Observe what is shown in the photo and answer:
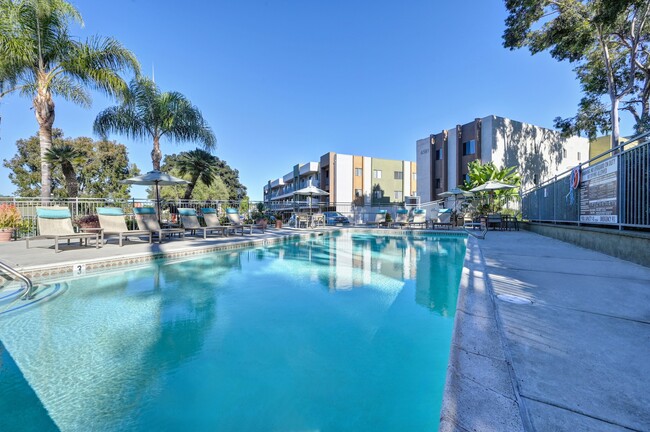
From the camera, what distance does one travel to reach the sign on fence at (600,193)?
18.6 ft

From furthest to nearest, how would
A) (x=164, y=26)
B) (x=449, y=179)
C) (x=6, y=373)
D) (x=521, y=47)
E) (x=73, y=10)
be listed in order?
1. (x=449, y=179)
2. (x=521, y=47)
3. (x=164, y=26)
4. (x=73, y=10)
5. (x=6, y=373)

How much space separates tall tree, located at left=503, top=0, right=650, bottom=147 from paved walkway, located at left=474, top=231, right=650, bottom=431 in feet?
37.1

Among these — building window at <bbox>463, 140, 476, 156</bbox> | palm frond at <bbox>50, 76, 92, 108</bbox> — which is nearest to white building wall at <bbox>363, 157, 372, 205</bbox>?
building window at <bbox>463, 140, 476, 156</bbox>

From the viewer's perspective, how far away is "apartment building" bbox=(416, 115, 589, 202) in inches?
917

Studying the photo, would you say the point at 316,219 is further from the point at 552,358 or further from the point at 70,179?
the point at 552,358

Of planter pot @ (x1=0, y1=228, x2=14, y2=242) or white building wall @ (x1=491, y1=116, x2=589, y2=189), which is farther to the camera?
white building wall @ (x1=491, y1=116, x2=589, y2=189)

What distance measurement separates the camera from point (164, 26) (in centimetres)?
1251

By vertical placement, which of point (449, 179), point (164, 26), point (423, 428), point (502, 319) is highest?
point (164, 26)

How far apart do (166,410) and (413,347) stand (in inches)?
87.4

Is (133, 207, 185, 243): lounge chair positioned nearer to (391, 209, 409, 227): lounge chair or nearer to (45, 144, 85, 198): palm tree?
(45, 144, 85, 198): palm tree

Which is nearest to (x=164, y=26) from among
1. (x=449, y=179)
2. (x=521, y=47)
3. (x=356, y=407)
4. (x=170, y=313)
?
(x=170, y=313)

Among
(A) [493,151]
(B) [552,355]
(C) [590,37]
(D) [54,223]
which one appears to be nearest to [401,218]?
(C) [590,37]

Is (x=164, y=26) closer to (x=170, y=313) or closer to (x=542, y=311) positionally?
(x=170, y=313)

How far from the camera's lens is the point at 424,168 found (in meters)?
28.5
